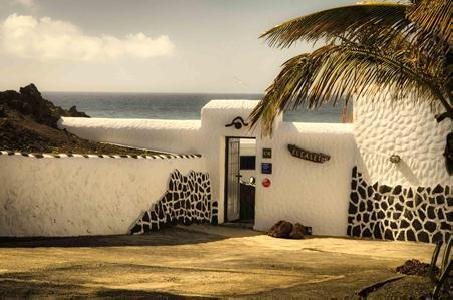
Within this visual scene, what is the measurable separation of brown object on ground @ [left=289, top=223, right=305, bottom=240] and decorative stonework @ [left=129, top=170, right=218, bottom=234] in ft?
8.26

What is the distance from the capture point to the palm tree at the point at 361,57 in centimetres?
890

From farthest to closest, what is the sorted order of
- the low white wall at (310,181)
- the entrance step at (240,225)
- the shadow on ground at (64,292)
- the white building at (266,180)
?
the entrance step at (240,225)
the low white wall at (310,181)
the white building at (266,180)
the shadow on ground at (64,292)

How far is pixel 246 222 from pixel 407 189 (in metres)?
4.71

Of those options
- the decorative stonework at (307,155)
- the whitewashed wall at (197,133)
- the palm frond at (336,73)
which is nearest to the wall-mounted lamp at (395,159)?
the decorative stonework at (307,155)

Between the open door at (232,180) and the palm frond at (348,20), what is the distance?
32.6 feet

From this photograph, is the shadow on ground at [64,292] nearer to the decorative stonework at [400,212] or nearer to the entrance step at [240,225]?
the decorative stonework at [400,212]

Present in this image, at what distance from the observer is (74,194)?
15.5 meters

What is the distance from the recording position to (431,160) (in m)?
16.6

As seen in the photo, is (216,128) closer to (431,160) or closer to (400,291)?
(431,160)

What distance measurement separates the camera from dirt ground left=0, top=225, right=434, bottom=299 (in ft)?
30.5

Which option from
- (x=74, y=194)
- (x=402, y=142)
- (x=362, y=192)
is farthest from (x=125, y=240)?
(x=402, y=142)

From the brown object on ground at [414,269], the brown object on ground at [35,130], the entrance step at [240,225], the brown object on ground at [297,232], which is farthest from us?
the entrance step at [240,225]

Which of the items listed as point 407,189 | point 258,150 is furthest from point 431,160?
point 258,150

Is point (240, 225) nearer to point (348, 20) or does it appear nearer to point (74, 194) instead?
point (74, 194)
